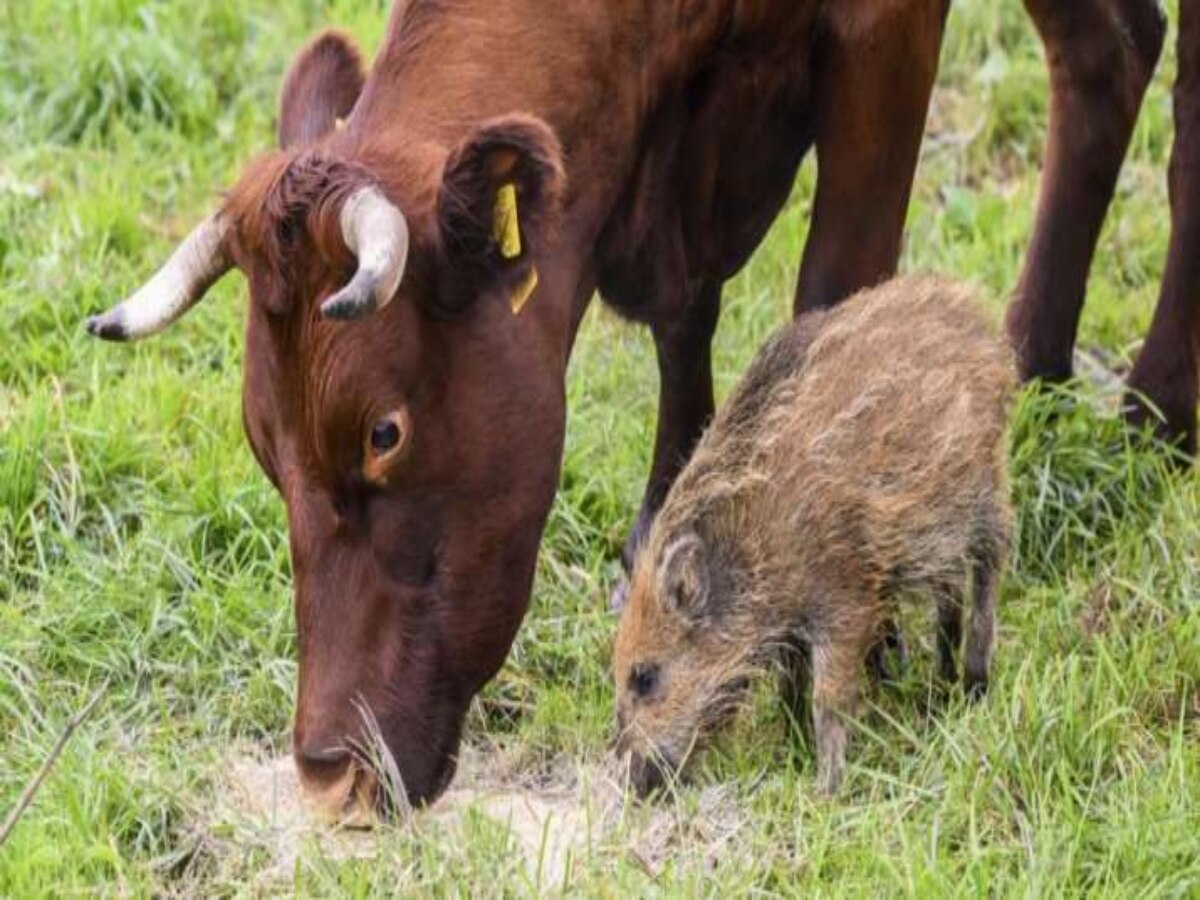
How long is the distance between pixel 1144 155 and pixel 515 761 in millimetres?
3908

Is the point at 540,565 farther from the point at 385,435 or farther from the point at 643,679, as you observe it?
the point at 385,435

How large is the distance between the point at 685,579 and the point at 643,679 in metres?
0.23

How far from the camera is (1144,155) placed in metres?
8.81

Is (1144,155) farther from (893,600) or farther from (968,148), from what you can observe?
(893,600)

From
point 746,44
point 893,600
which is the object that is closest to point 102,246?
point 746,44

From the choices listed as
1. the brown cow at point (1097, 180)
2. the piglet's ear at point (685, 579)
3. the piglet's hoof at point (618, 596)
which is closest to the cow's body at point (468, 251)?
the piglet's ear at point (685, 579)

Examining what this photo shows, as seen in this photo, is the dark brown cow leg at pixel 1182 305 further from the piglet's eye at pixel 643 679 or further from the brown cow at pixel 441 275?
the piglet's eye at pixel 643 679

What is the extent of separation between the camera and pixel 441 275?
513 centimetres

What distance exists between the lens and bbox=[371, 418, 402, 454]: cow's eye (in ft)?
16.8

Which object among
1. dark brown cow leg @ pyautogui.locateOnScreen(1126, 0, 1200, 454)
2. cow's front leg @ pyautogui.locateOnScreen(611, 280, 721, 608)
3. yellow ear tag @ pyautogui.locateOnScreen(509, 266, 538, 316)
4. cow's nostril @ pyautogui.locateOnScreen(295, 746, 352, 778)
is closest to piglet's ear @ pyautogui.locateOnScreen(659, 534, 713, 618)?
yellow ear tag @ pyautogui.locateOnScreen(509, 266, 538, 316)

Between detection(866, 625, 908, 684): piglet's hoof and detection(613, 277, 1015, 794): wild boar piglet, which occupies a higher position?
detection(613, 277, 1015, 794): wild boar piglet

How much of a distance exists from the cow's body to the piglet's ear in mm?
295

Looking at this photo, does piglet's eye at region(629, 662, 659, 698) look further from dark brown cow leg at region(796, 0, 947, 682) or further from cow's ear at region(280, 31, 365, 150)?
cow's ear at region(280, 31, 365, 150)

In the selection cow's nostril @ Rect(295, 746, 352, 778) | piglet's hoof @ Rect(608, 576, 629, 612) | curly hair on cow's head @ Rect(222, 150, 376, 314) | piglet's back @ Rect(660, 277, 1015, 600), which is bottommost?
piglet's hoof @ Rect(608, 576, 629, 612)
